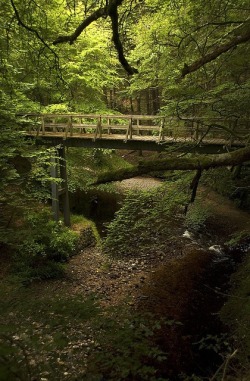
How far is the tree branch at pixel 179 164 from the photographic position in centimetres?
394

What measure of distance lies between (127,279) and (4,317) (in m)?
6.12

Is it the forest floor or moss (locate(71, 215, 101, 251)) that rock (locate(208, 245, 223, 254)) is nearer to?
the forest floor

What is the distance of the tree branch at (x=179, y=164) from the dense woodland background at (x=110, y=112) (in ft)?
0.05

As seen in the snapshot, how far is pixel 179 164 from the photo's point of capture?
3971 mm

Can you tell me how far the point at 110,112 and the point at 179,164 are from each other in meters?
11.9

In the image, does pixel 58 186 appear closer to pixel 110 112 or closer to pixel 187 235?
pixel 110 112

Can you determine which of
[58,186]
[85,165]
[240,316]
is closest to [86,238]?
[58,186]

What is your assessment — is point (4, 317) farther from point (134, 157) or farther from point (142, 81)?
point (134, 157)

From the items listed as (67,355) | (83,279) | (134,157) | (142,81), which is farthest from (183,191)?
(134,157)

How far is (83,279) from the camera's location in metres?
10.2

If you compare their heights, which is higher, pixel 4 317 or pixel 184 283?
pixel 4 317

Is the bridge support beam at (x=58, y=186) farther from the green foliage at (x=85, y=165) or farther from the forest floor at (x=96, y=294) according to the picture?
the forest floor at (x=96, y=294)

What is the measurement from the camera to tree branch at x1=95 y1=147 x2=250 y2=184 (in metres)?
3.94

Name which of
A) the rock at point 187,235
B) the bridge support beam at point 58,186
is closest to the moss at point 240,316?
the rock at point 187,235
